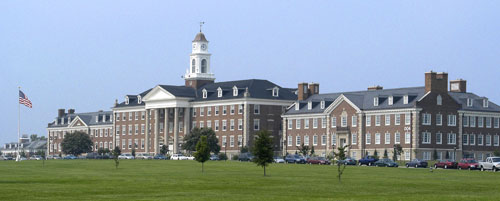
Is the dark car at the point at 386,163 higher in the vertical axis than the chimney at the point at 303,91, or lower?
lower

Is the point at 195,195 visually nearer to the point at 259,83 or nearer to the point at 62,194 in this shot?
the point at 62,194

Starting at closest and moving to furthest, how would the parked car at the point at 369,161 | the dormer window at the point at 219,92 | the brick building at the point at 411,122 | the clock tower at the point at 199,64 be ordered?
the parked car at the point at 369,161 < the brick building at the point at 411,122 < the dormer window at the point at 219,92 < the clock tower at the point at 199,64

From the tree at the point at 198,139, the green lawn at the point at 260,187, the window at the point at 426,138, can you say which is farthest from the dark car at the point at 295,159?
the green lawn at the point at 260,187

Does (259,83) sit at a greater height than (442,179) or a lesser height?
greater

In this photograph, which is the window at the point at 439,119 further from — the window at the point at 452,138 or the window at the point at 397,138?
the window at the point at 397,138

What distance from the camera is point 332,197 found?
60.2 meters

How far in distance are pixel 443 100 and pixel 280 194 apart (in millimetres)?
77916

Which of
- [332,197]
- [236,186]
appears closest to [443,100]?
[236,186]

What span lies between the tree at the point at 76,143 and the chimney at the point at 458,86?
3076 inches

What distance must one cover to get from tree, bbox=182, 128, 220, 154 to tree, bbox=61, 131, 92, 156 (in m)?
41.2

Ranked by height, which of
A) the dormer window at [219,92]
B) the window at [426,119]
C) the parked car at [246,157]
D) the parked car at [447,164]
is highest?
the dormer window at [219,92]

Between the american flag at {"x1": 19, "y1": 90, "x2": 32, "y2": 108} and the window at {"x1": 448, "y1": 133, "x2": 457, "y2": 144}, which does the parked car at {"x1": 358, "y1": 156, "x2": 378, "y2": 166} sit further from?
the american flag at {"x1": 19, "y1": 90, "x2": 32, "y2": 108}

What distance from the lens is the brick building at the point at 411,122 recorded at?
136 meters

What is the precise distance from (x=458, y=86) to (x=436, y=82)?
11830 mm
